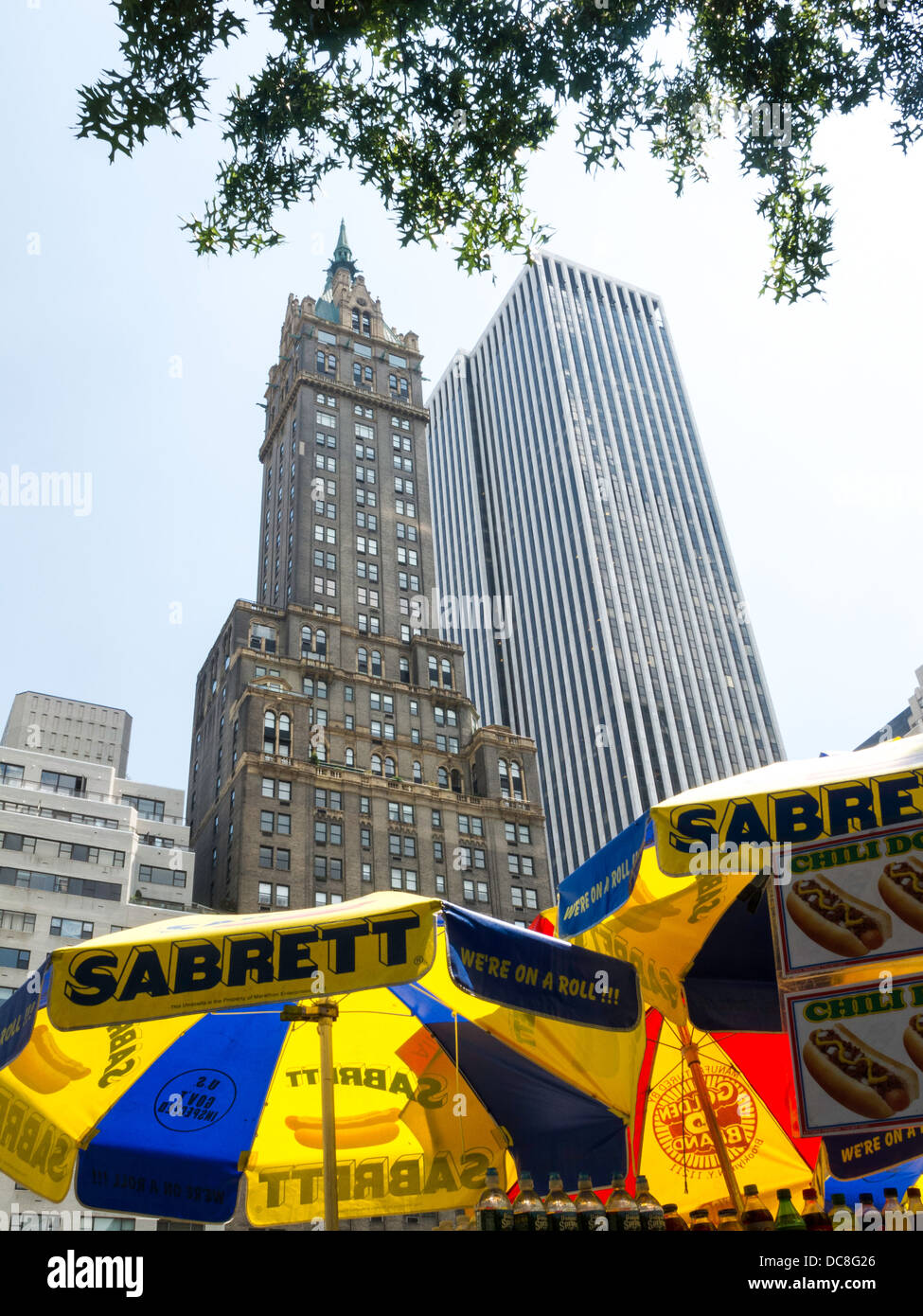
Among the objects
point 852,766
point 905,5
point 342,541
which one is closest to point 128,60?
point 905,5

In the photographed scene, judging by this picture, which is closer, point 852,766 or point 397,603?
point 852,766

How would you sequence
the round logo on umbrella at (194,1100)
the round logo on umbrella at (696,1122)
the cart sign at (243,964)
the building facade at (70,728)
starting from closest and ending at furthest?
the cart sign at (243,964) → the round logo on umbrella at (194,1100) → the round logo on umbrella at (696,1122) → the building facade at (70,728)

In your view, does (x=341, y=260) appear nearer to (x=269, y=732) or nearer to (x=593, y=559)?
(x=593, y=559)

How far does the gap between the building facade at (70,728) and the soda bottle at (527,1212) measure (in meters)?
91.5

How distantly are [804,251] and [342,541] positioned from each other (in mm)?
93009

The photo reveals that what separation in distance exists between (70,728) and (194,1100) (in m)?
91.7

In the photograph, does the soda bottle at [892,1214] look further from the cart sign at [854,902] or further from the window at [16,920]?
the window at [16,920]

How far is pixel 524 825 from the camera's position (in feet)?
295

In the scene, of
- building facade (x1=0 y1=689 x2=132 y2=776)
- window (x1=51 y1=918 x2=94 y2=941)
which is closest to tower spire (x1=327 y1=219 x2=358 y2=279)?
building facade (x1=0 y1=689 x2=132 y2=776)

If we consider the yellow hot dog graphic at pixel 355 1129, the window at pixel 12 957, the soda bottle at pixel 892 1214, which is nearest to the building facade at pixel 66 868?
the window at pixel 12 957

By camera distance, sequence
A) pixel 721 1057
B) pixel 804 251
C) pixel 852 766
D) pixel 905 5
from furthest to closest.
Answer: pixel 721 1057, pixel 804 251, pixel 905 5, pixel 852 766

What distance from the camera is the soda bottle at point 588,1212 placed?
213 inches

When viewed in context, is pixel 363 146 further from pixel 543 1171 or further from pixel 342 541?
pixel 342 541

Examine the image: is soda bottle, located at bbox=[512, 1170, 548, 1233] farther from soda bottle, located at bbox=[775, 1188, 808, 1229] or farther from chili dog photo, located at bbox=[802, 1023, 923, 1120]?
chili dog photo, located at bbox=[802, 1023, 923, 1120]
